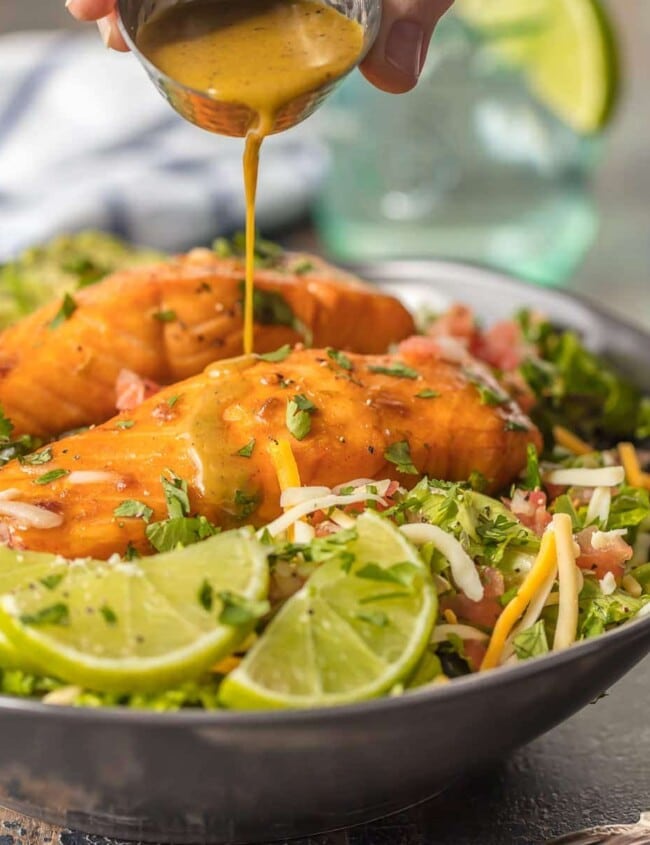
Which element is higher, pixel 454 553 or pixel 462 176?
pixel 454 553

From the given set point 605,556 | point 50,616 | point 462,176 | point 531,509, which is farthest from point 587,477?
point 462,176

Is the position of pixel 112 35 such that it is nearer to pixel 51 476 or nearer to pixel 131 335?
pixel 131 335

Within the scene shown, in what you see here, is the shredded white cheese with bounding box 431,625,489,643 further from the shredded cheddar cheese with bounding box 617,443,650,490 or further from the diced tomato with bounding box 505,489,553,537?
the shredded cheddar cheese with bounding box 617,443,650,490

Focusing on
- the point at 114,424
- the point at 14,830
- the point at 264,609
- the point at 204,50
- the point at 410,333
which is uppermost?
the point at 204,50

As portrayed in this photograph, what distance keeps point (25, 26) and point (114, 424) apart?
948 cm

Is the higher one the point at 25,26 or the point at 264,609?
the point at 264,609

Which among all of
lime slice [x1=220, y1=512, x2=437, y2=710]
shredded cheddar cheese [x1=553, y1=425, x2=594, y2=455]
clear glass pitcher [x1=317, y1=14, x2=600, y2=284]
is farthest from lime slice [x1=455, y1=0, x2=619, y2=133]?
lime slice [x1=220, y1=512, x2=437, y2=710]

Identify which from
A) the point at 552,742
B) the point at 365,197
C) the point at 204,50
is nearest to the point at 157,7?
the point at 204,50

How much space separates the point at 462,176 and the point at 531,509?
4885mm

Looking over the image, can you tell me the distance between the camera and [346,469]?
3805 millimetres

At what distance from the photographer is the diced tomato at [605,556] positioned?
12.1ft

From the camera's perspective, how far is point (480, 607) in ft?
11.3

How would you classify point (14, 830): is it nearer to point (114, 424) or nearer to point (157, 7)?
point (114, 424)

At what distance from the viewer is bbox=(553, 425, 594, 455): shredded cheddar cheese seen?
4.86 metres
